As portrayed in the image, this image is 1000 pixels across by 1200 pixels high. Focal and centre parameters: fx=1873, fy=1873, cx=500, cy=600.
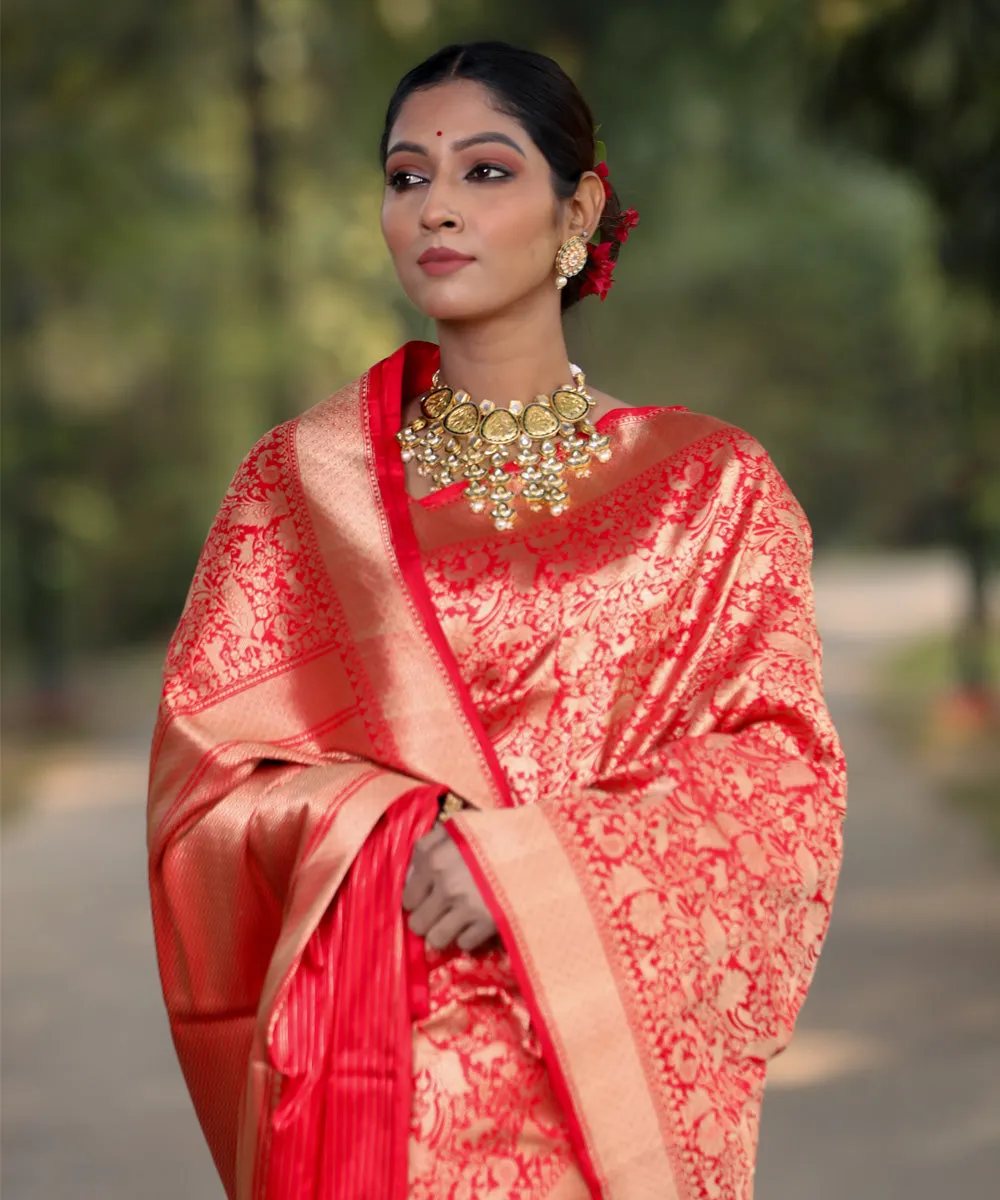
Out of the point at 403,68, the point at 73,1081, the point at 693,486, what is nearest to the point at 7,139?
the point at 403,68

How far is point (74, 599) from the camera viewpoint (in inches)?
535

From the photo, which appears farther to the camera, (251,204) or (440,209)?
(251,204)

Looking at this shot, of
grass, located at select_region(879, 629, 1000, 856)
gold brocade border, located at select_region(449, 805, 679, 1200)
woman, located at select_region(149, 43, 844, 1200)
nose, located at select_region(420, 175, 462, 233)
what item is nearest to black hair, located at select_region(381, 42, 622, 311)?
woman, located at select_region(149, 43, 844, 1200)

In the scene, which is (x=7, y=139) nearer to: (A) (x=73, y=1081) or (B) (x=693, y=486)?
(A) (x=73, y=1081)

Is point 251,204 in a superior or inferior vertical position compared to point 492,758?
superior

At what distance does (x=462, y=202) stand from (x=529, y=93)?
5.8 inches

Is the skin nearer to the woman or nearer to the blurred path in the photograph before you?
the woman

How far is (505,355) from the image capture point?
78.2 inches

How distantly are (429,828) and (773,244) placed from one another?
17493mm

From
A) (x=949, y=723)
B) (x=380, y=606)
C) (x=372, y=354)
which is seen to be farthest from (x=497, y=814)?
(x=372, y=354)

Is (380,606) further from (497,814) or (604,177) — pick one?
(604,177)

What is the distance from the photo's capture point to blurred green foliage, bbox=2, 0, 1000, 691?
32.3 feet

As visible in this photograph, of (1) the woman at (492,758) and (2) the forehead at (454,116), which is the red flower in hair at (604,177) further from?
(2) the forehead at (454,116)

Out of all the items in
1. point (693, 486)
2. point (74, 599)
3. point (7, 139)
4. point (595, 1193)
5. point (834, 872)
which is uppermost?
point (7, 139)
